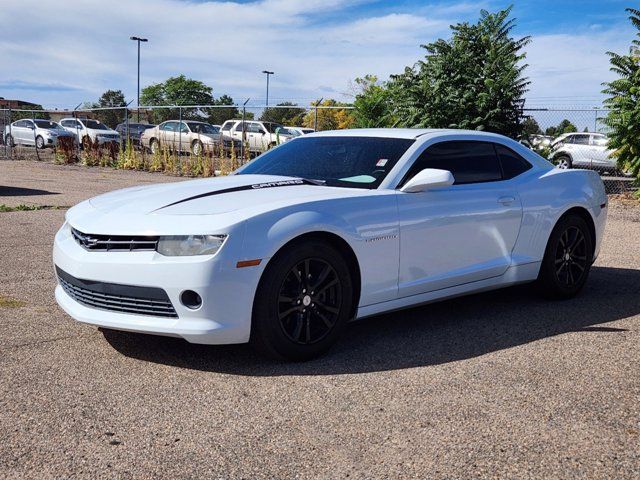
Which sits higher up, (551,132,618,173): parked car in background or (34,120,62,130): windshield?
(34,120,62,130): windshield

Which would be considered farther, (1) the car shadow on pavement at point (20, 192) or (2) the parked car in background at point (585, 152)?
(2) the parked car in background at point (585, 152)

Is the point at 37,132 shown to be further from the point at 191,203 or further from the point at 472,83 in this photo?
the point at 191,203

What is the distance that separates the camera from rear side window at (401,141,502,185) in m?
5.34

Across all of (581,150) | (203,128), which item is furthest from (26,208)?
(581,150)

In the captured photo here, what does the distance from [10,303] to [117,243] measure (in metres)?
1.91

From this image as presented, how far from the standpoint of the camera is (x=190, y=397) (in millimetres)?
3857

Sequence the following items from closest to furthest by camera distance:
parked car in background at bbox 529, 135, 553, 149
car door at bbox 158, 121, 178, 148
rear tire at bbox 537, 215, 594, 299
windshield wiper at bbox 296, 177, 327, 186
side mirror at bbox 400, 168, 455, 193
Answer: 1. side mirror at bbox 400, 168, 455, 193
2. windshield wiper at bbox 296, 177, 327, 186
3. rear tire at bbox 537, 215, 594, 299
4. parked car in background at bbox 529, 135, 553, 149
5. car door at bbox 158, 121, 178, 148

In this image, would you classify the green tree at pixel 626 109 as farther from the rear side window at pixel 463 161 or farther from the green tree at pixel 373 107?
the rear side window at pixel 463 161

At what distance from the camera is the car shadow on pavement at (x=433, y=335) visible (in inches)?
175

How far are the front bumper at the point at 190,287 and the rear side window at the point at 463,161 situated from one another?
5.37 ft

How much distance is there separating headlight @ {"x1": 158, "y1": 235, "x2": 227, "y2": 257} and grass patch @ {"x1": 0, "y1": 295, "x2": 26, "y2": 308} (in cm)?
209

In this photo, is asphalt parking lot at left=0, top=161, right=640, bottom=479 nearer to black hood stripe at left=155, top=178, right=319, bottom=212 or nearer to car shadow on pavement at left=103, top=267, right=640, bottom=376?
car shadow on pavement at left=103, top=267, right=640, bottom=376

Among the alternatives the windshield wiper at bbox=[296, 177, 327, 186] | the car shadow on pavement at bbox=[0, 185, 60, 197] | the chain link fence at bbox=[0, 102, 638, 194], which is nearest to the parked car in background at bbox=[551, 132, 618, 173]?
the chain link fence at bbox=[0, 102, 638, 194]

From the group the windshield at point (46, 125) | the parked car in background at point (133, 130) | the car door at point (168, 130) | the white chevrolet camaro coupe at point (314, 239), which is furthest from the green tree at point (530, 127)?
the windshield at point (46, 125)
